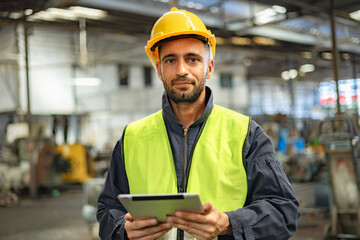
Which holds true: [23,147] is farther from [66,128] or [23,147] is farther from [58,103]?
[58,103]

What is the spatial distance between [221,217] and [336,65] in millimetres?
5236

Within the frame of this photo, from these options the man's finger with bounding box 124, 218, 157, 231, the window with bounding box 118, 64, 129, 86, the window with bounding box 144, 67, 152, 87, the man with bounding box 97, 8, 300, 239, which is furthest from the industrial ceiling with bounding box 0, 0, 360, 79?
the window with bounding box 144, 67, 152, 87

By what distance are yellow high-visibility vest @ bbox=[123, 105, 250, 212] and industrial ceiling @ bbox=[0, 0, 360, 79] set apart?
8.52 ft

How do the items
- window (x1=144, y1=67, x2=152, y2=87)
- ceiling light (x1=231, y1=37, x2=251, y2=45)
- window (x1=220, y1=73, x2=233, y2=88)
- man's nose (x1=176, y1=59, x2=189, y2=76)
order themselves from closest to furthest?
1. man's nose (x1=176, y1=59, x2=189, y2=76)
2. ceiling light (x1=231, y1=37, x2=251, y2=45)
3. window (x1=144, y1=67, x2=152, y2=87)
4. window (x1=220, y1=73, x2=233, y2=88)

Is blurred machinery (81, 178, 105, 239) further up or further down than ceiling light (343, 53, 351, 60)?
further down

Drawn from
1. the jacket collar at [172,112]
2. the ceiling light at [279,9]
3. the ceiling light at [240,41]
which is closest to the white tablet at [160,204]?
the jacket collar at [172,112]

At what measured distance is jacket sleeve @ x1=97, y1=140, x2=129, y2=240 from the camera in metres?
1.80

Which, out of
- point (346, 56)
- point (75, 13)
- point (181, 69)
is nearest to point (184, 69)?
point (181, 69)

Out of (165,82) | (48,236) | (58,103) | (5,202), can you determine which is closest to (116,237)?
(165,82)

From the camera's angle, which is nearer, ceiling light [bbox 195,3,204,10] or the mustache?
the mustache

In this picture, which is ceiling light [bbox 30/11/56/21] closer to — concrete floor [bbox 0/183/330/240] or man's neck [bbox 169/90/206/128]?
concrete floor [bbox 0/183/330/240]

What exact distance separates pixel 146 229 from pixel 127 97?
15051 millimetres

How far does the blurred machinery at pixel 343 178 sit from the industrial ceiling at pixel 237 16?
177cm

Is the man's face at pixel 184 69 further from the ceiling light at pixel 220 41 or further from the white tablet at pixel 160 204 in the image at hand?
the ceiling light at pixel 220 41
